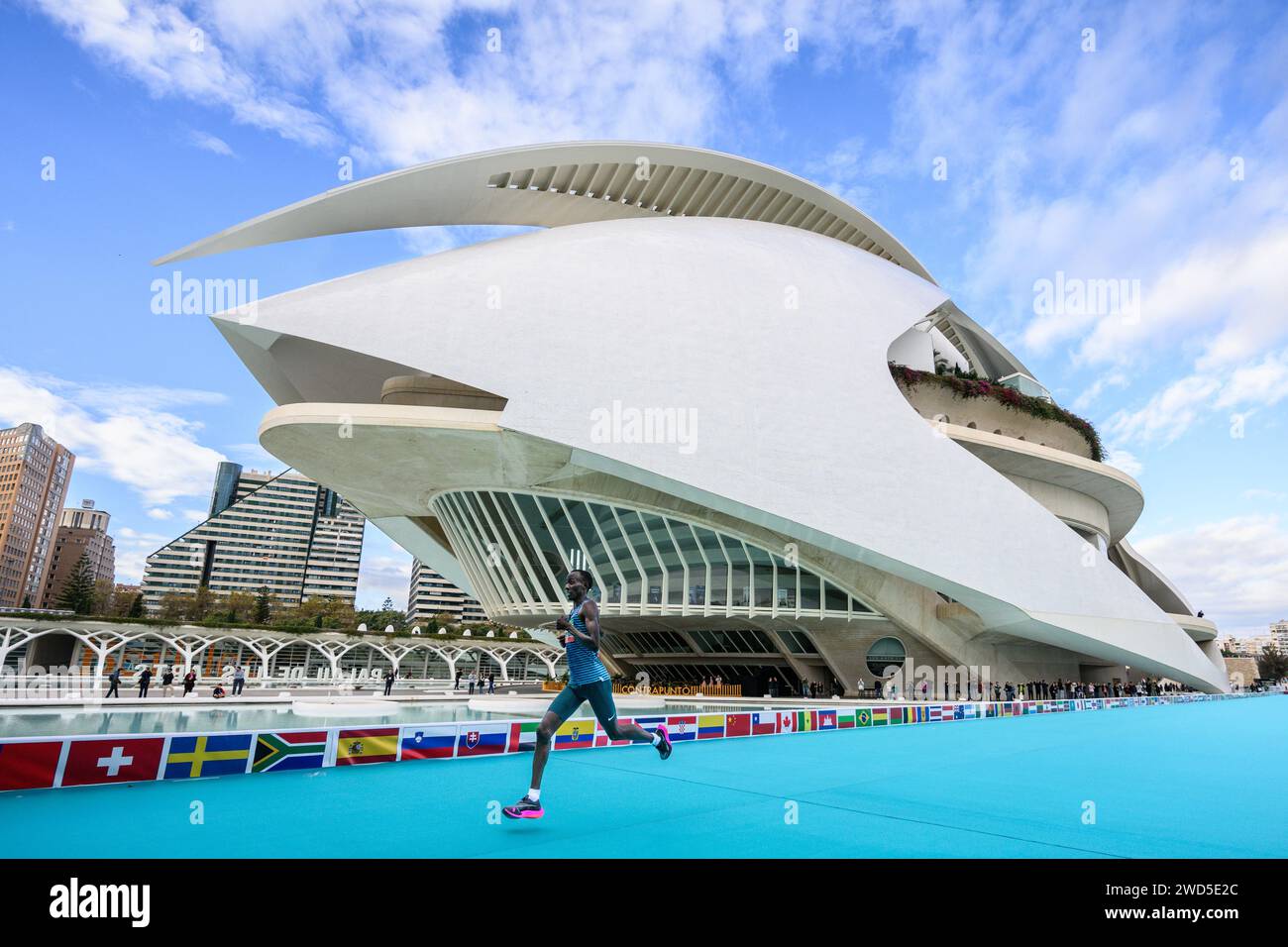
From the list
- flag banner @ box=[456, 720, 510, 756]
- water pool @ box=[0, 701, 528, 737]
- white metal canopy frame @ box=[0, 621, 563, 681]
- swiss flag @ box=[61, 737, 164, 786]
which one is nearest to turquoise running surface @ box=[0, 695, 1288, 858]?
swiss flag @ box=[61, 737, 164, 786]

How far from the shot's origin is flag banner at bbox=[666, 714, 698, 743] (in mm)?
10867

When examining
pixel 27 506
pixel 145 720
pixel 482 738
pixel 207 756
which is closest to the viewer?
pixel 207 756

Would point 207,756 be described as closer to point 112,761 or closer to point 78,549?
point 112,761

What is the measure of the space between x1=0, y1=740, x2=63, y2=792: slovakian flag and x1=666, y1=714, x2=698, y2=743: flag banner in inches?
278

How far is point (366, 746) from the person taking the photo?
25.0ft

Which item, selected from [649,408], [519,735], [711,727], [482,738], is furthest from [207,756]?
[649,408]

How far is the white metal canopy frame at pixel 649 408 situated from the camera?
63.8 ft

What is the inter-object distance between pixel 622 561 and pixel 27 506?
4587 inches

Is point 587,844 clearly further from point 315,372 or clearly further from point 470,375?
point 315,372

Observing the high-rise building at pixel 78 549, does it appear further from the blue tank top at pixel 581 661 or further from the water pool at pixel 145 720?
the blue tank top at pixel 581 661

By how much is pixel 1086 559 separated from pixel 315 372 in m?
24.9

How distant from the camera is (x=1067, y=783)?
7043mm

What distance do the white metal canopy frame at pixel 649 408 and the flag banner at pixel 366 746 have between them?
454 inches

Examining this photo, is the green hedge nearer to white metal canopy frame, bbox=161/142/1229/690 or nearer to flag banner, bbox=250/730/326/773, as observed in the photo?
white metal canopy frame, bbox=161/142/1229/690
